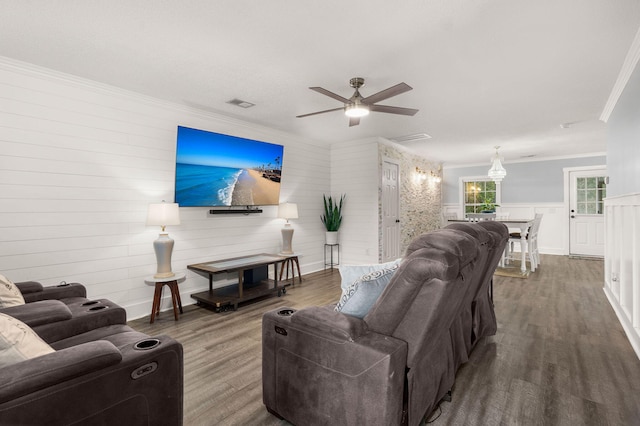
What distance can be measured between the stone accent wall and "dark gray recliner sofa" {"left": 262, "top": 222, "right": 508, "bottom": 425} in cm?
427

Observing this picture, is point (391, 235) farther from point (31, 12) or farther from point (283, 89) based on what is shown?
point (31, 12)

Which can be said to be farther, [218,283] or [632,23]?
[218,283]

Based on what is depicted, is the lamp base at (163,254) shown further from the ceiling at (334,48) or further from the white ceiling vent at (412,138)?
the white ceiling vent at (412,138)

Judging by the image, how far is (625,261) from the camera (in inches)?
124

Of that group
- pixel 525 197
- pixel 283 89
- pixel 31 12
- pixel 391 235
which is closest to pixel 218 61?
pixel 283 89

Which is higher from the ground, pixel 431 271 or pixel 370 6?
pixel 370 6

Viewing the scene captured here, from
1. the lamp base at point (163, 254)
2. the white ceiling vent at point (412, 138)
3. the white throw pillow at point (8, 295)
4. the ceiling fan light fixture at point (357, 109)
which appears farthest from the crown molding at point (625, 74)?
the white throw pillow at point (8, 295)

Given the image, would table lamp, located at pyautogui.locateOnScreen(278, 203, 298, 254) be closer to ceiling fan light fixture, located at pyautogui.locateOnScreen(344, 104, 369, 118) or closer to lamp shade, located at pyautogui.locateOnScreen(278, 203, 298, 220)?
lamp shade, located at pyautogui.locateOnScreen(278, 203, 298, 220)

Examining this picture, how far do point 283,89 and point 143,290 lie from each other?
276 cm

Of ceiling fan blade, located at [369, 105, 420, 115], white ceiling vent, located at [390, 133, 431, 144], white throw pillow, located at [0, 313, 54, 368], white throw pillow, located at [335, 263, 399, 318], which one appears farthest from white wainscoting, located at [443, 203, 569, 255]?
white throw pillow, located at [0, 313, 54, 368]

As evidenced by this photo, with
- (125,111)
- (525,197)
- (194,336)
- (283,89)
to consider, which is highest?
(283,89)

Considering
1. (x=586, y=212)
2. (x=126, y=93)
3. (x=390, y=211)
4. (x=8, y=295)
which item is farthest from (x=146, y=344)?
(x=586, y=212)

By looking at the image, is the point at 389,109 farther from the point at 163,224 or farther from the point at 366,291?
the point at 163,224

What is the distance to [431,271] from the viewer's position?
4.59 ft
